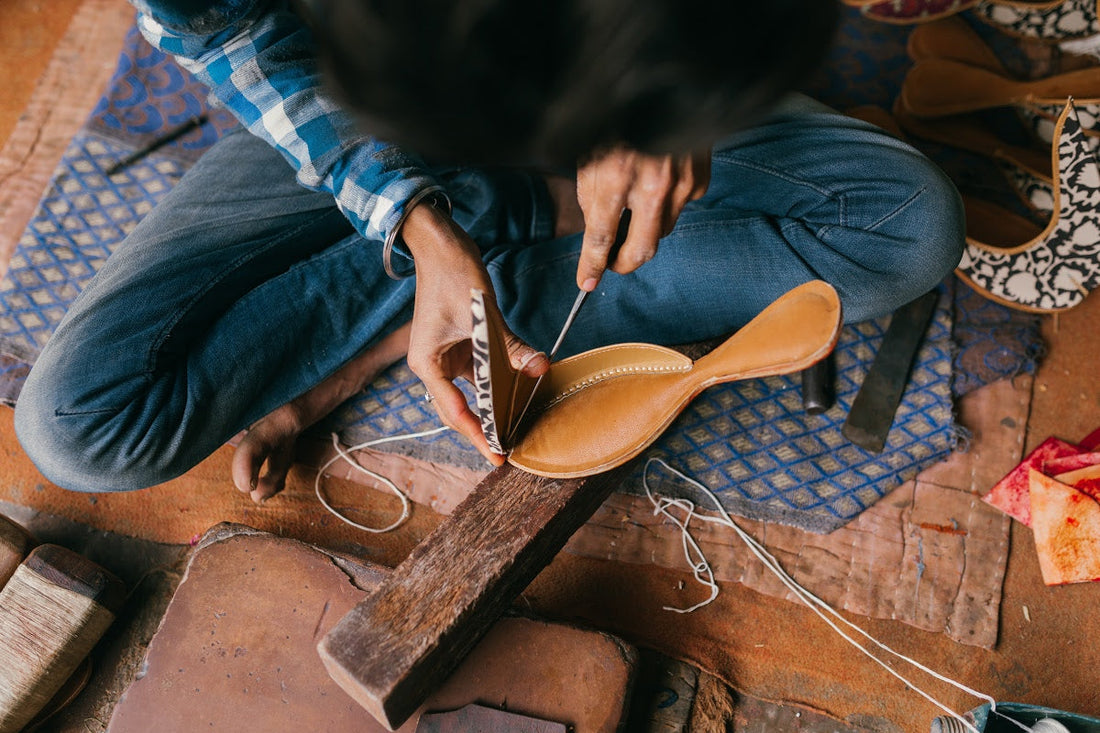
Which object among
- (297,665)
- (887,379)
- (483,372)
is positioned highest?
(483,372)

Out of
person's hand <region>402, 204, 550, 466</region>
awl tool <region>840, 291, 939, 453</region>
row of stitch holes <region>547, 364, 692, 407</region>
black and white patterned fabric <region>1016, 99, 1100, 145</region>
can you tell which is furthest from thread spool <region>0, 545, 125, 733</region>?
black and white patterned fabric <region>1016, 99, 1100, 145</region>

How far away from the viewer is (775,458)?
135cm

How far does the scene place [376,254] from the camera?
1241 millimetres

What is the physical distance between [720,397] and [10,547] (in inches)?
52.0

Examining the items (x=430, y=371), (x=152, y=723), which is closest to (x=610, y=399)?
(x=430, y=371)

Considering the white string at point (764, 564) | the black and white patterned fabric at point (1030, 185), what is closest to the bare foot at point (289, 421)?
the white string at point (764, 564)

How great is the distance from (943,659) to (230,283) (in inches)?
54.6

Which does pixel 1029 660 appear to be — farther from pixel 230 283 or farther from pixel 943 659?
pixel 230 283

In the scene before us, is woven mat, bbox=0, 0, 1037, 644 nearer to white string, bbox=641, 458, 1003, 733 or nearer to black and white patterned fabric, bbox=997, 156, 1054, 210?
white string, bbox=641, 458, 1003, 733

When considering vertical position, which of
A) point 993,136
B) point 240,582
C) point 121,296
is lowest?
point 993,136

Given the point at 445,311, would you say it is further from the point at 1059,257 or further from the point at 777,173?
the point at 1059,257

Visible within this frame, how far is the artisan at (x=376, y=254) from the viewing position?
3.04ft

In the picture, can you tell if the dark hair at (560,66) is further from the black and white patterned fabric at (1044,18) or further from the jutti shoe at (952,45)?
the black and white patterned fabric at (1044,18)

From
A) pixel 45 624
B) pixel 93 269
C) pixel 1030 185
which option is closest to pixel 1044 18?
pixel 1030 185
